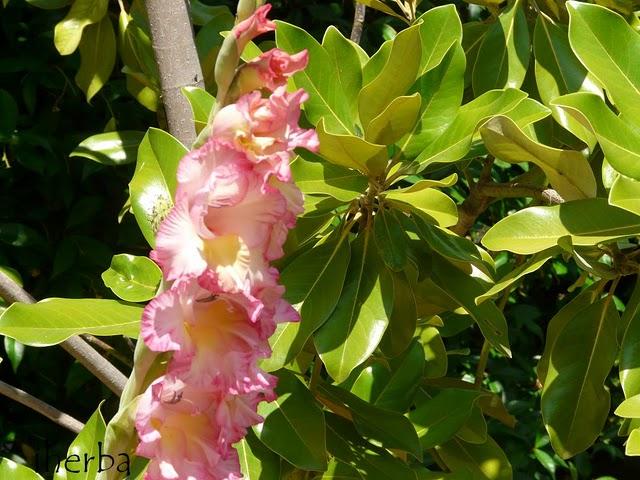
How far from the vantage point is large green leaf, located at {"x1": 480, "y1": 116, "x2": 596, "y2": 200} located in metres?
0.99

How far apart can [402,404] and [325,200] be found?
1.11ft

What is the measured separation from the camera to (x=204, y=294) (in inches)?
21.0

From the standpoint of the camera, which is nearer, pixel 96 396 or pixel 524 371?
pixel 96 396

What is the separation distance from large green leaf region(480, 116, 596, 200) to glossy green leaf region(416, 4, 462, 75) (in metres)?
0.19

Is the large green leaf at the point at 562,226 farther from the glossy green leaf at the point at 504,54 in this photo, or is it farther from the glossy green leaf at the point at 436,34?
the glossy green leaf at the point at 504,54

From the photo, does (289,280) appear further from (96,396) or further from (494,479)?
(96,396)

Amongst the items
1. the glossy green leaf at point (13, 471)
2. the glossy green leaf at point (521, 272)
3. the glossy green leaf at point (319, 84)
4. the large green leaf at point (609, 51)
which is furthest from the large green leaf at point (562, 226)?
the glossy green leaf at point (13, 471)

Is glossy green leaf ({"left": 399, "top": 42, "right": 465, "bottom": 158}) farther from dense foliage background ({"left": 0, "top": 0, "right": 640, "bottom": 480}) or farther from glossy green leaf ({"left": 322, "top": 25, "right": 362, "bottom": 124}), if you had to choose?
dense foliage background ({"left": 0, "top": 0, "right": 640, "bottom": 480})

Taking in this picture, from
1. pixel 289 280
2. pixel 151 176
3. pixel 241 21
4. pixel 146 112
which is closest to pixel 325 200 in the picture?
pixel 289 280

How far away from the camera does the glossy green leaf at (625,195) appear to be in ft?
3.11

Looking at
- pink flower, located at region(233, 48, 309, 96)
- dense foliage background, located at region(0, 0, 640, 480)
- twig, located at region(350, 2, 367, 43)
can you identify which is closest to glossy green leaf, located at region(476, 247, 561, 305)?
pink flower, located at region(233, 48, 309, 96)

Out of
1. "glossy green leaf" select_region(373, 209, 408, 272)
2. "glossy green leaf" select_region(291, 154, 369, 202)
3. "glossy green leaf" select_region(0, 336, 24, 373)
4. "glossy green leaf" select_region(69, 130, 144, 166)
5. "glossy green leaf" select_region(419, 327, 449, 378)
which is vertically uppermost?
"glossy green leaf" select_region(291, 154, 369, 202)

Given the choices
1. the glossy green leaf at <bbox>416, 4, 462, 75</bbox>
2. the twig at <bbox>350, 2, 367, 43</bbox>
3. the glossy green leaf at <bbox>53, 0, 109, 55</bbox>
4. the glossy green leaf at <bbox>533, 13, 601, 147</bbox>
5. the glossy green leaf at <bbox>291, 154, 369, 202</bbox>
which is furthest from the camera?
the glossy green leaf at <bbox>53, 0, 109, 55</bbox>

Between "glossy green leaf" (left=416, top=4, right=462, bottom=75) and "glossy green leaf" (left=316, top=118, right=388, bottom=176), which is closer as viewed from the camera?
"glossy green leaf" (left=316, top=118, right=388, bottom=176)
